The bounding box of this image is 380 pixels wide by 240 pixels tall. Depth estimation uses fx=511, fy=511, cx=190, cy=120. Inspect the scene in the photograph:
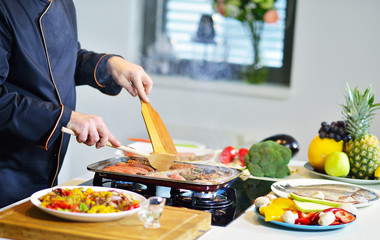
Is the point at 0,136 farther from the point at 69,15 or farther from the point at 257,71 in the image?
the point at 257,71

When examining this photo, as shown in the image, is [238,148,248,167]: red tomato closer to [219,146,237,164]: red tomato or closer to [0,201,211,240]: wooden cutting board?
[219,146,237,164]: red tomato

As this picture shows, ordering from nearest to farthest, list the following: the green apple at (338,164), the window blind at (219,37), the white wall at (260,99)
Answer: the green apple at (338,164)
the white wall at (260,99)
the window blind at (219,37)

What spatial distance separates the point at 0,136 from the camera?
1.63m

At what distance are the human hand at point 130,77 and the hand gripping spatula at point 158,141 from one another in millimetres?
87

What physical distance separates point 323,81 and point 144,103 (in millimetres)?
2048

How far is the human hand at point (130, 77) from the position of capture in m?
1.73

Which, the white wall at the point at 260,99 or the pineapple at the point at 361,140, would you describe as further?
the white wall at the point at 260,99

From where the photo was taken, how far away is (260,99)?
11.9 feet

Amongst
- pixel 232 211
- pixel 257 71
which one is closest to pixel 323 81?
pixel 257 71

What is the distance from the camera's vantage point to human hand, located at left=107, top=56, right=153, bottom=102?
1732 millimetres

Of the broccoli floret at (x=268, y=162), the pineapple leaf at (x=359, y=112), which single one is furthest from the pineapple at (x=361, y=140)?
the broccoli floret at (x=268, y=162)

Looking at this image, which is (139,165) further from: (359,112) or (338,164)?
(359,112)

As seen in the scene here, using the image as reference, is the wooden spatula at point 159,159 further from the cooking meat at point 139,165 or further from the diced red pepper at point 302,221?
the diced red pepper at point 302,221

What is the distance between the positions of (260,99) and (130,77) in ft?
6.54
